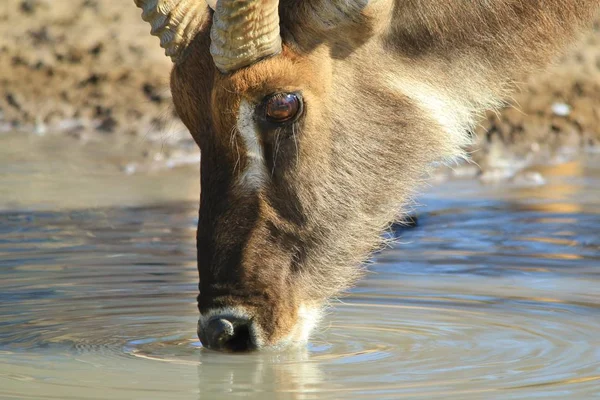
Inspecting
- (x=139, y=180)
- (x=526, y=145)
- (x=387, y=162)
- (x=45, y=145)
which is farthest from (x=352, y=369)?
(x=45, y=145)

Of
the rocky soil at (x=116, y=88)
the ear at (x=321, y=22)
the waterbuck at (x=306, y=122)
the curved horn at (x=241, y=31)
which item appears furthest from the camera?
the rocky soil at (x=116, y=88)

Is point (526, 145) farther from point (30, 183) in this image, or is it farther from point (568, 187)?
point (30, 183)

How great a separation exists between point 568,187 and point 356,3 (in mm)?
5018

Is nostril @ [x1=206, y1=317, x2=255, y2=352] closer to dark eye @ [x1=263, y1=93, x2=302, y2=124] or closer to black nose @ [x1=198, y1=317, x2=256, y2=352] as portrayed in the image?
black nose @ [x1=198, y1=317, x2=256, y2=352]

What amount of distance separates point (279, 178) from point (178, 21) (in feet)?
2.61

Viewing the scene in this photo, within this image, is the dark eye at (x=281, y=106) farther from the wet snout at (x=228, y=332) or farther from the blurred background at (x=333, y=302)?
the blurred background at (x=333, y=302)

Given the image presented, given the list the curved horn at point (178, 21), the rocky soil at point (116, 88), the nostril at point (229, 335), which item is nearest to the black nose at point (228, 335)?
the nostril at point (229, 335)

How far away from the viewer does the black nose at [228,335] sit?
534cm

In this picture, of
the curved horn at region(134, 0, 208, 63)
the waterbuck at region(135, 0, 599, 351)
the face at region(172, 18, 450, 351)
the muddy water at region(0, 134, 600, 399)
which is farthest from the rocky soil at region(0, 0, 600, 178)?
the curved horn at region(134, 0, 208, 63)

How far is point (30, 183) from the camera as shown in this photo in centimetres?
1079

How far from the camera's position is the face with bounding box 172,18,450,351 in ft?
17.8

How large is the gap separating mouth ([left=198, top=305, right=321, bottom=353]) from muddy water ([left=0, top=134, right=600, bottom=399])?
6 centimetres

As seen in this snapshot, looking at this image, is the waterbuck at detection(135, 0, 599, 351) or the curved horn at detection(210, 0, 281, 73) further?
the waterbuck at detection(135, 0, 599, 351)

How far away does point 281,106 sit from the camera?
215 inches
